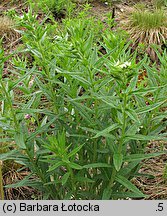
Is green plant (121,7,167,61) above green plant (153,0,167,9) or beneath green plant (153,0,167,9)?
beneath

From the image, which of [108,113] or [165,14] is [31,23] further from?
[165,14]

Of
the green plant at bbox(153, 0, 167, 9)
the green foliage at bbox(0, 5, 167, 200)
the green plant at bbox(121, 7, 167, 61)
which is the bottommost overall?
the green plant at bbox(121, 7, 167, 61)

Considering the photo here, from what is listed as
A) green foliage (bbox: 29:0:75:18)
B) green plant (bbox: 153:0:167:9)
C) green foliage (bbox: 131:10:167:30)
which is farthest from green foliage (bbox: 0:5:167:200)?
green plant (bbox: 153:0:167:9)

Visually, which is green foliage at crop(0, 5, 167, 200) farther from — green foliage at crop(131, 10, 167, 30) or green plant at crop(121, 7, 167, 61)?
green foliage at crop(131, 10, 167, 30)

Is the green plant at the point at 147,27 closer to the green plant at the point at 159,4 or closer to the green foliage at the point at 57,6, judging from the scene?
the green plant at the point at 159,4

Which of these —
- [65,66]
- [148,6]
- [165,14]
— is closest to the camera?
[65,66]

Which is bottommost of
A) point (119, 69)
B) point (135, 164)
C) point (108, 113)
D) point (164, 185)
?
point (164, 185)

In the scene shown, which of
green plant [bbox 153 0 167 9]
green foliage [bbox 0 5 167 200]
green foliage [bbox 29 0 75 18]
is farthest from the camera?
green plant [bbox 153 0 167 9]

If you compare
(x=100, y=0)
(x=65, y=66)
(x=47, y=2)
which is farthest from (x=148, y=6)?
(x=65, y=66)

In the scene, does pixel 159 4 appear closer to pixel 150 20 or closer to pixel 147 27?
pixel 150 20

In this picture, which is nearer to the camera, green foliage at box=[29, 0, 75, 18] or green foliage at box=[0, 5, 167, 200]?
green foliage at box=[0, 5, 167, 200]

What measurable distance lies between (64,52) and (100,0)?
14.2 ft

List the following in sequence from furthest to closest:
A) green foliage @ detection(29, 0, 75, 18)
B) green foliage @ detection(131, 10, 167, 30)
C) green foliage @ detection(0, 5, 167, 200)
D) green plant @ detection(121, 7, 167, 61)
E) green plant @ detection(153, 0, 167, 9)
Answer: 1. green plant @ detection(153, 0, 167, 9)
2. green foliage @ detection(29, 0, 75, 18)
3. green foliage @ detection(131, 10, 167, 30)
4. green plant @ detection(121, 7, 167, 61)
5. green foliage @ detection(0, 5, 167, 200)

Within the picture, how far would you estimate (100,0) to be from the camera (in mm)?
6195
